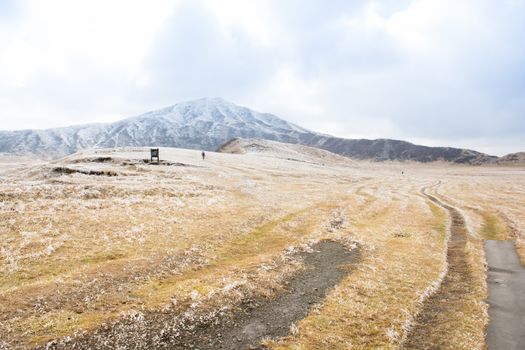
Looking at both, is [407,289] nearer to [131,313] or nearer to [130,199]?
[131,313]

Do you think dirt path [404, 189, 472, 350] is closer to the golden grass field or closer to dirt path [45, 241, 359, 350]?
the golden grass field

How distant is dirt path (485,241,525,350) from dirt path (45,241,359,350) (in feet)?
33.5

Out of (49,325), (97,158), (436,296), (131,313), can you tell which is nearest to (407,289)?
(436,296)

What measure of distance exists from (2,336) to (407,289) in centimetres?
2482

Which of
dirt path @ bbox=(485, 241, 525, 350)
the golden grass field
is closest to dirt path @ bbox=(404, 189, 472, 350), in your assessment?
the golden grass field

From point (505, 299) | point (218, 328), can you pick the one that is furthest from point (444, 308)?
point (218, 328)

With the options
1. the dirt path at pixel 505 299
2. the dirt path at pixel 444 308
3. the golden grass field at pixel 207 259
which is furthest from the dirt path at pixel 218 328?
the dirt path at pixel 505 299

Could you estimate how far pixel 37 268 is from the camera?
26.5 m

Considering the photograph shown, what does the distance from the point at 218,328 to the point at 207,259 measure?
456 inches

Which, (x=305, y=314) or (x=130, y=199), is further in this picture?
(x=130, y=199)

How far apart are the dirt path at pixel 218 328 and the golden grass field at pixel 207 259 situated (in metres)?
0.80

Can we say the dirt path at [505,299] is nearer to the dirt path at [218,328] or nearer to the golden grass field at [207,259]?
the golden grass field at [207,259]

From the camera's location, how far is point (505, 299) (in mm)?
24875

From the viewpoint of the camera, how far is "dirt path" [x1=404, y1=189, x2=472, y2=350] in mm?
19312
